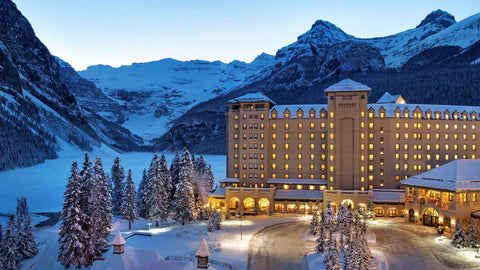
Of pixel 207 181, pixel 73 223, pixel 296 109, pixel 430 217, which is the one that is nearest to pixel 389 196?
pixel 430 217

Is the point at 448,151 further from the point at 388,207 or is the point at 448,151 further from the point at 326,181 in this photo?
the point at 326,181

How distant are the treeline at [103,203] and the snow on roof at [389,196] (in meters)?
37.1

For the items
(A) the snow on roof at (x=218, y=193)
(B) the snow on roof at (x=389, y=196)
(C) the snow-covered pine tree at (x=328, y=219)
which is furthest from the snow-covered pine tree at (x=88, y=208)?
(B) the snow on roof at (x=389, y=196)

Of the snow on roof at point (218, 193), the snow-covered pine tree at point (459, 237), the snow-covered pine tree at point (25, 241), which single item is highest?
the snow on roof at point (218, 193)

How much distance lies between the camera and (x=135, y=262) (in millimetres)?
34469

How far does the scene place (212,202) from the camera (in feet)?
303

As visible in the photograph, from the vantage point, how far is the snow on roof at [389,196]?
8256cm

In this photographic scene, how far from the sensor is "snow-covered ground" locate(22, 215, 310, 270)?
2212 inches

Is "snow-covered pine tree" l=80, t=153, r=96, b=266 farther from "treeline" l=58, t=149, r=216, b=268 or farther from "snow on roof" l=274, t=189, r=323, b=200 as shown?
"snow on roof" l=274, t=189, r=323, b=200

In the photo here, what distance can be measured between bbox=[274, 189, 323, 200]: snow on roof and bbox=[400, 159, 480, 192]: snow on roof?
1981 centimetres

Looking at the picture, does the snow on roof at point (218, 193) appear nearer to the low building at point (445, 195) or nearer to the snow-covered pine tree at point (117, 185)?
the snow-covered pine tree at point (117, 185)

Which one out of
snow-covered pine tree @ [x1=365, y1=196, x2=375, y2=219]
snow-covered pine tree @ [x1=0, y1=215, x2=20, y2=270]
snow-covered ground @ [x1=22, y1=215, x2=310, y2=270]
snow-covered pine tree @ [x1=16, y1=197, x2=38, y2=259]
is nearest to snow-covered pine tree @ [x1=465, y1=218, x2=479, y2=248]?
snow-covered pine tree @ [x1=365, y1=196, x2=375, y2=219]

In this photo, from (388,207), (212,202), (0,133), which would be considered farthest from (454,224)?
→ (0,133)

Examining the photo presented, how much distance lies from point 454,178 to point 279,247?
34.7m
